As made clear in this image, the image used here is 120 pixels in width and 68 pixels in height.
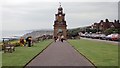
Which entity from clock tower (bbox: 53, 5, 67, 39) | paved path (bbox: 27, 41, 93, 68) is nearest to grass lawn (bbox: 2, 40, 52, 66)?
paved path (bbox: 27, 41, 93, 68)

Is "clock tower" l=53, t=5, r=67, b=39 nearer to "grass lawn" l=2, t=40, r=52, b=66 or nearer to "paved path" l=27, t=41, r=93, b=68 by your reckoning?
"grass lawn" l=2, t=40, r=52, b=66

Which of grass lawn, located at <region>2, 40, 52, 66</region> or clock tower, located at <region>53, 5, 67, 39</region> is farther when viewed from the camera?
clock tower, located at <region>53, 5, 67, 39</region>

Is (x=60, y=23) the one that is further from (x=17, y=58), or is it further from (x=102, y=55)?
(x=17, y=58)

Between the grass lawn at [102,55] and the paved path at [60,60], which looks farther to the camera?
the grass lawn at [102,55]

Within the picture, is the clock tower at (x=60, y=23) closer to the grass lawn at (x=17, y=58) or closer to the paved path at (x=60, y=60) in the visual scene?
the grass lawn at (x=17, y=58)

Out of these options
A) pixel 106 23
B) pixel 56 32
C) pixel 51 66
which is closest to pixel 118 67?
pixel 51 66

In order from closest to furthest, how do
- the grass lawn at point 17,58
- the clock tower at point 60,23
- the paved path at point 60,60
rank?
the paved path at point 60,60 < the grass lawn at point 17,58 < the clock tower at point 60,23

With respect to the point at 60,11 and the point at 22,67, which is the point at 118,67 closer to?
the point at 22,67

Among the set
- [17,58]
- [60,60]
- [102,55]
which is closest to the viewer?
[60,60]

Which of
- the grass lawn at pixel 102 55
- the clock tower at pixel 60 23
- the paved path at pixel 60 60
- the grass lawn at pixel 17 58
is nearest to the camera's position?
the paved path at pixel 60 60

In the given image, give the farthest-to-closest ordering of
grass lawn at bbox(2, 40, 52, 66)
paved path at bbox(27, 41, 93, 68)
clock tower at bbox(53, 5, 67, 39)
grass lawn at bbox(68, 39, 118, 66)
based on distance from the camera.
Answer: clock tower at bbox(53, 5, 67, 39), grass lawn at bbox(68, 39, 118, 66), grass lawn at bbox(2, 40, 52, 66), paved path at bbox(27, 41, 93, 68)

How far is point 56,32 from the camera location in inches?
4734

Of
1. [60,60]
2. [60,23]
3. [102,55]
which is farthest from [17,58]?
[60,23]

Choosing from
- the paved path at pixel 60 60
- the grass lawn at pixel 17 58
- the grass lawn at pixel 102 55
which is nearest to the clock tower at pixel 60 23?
the grass lawn at pixel 102 55
